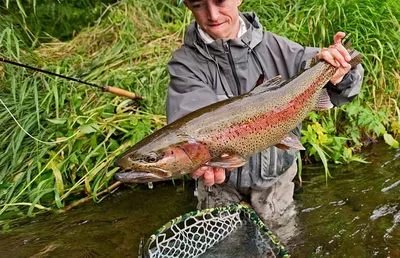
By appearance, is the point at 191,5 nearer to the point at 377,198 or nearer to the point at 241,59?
the point at 241,59

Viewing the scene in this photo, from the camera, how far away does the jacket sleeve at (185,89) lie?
9.23 ft

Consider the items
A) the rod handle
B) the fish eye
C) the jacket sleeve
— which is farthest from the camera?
the rod handle

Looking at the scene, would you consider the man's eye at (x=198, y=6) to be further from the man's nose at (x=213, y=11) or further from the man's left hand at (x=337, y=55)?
the man's left hand at (x=337, y=55)

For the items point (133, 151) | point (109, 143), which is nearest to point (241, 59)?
point (133, 151)

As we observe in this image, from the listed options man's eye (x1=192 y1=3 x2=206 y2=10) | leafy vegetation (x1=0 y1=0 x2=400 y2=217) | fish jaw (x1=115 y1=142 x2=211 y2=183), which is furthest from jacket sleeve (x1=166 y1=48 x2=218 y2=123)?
leafy vegetation (x1=0 y1=0 x2=400 y2=217)

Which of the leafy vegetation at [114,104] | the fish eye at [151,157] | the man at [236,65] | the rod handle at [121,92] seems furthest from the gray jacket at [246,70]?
the rod handle at [121,92]

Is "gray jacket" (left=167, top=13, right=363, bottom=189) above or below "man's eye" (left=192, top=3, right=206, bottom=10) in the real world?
below

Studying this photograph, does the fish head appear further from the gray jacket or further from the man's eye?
the man's eye

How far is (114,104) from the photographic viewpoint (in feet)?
15.9

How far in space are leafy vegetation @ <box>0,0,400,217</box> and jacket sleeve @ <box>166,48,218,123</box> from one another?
1.29 metres

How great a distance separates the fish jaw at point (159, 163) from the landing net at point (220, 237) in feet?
1.96

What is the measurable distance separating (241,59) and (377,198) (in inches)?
61.1

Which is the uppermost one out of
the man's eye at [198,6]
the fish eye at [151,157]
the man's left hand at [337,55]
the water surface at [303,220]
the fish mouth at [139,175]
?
the man's eye at [198,6]

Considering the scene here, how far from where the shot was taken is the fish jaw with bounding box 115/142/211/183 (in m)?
2.21
